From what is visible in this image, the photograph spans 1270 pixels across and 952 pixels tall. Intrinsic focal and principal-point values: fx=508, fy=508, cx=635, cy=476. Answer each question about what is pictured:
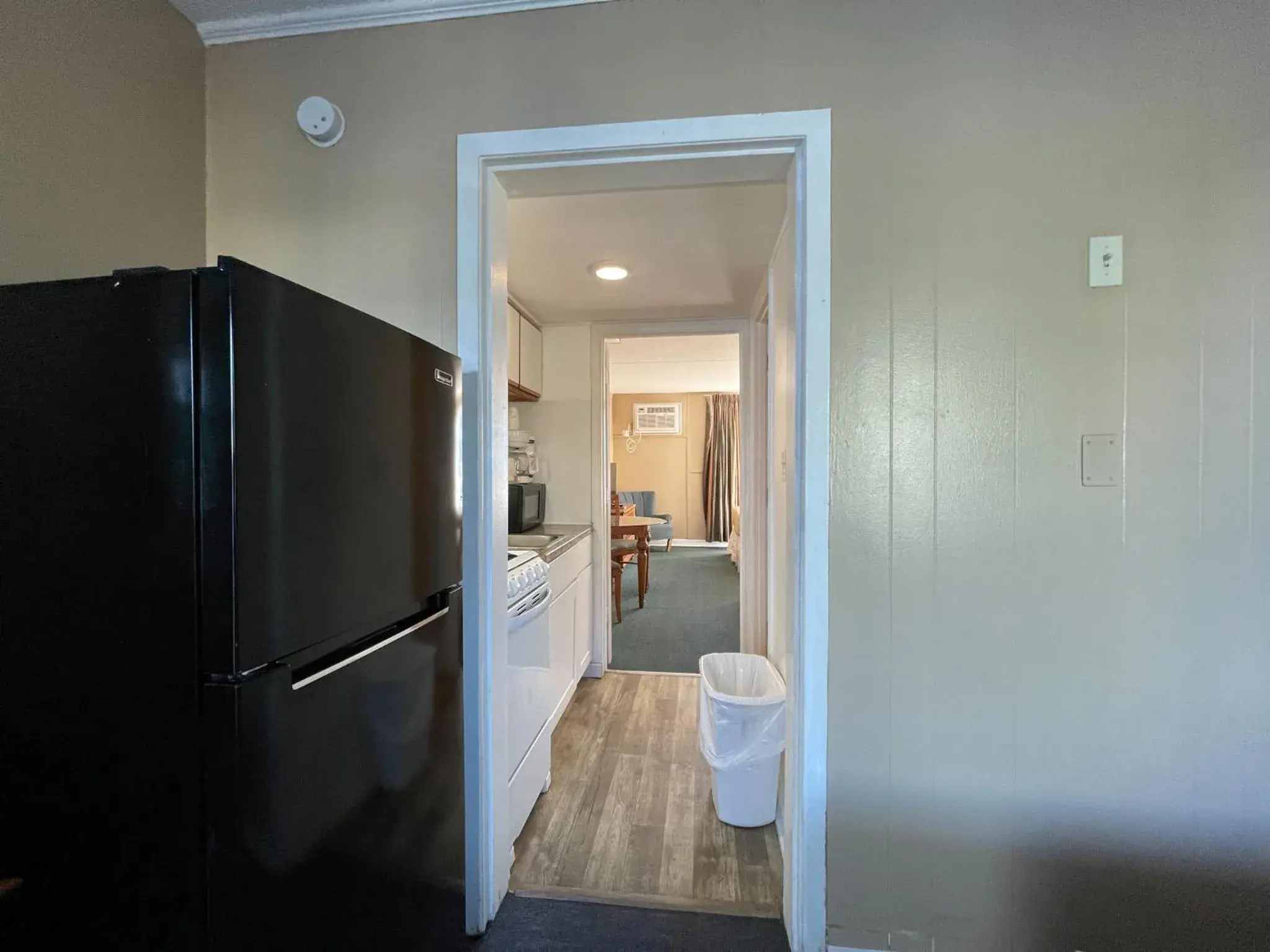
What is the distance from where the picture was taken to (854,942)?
1.17 metres

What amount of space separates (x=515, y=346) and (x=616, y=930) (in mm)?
2412

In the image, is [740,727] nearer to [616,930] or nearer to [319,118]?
[616,930]

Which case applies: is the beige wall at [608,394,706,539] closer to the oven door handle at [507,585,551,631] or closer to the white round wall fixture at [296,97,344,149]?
the oven door handle at [507,585,551,631]

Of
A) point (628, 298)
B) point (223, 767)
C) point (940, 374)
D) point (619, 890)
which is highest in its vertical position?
point (628, 298)

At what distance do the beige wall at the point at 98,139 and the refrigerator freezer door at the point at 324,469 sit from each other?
2.36 feet

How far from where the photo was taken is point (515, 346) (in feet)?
8.90

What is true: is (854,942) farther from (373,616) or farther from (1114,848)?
(373,616)

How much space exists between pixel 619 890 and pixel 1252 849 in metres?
1.49

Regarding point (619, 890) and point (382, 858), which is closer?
point (382, 858)

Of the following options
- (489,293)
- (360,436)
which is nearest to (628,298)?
(489,293)

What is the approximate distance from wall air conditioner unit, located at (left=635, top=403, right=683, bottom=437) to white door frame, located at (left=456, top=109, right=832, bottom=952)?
21.1 ft

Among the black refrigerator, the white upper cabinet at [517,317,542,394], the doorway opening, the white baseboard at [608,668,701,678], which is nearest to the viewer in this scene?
the black refrigerator

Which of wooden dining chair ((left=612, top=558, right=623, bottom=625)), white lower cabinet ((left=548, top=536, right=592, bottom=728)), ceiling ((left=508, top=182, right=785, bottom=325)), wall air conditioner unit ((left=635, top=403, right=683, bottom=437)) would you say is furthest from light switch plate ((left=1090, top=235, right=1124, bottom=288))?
wall air conditioner unit ((left=635, top=403, right=683, bottom=437))

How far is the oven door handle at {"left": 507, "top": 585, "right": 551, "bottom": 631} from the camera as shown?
5.16ft
